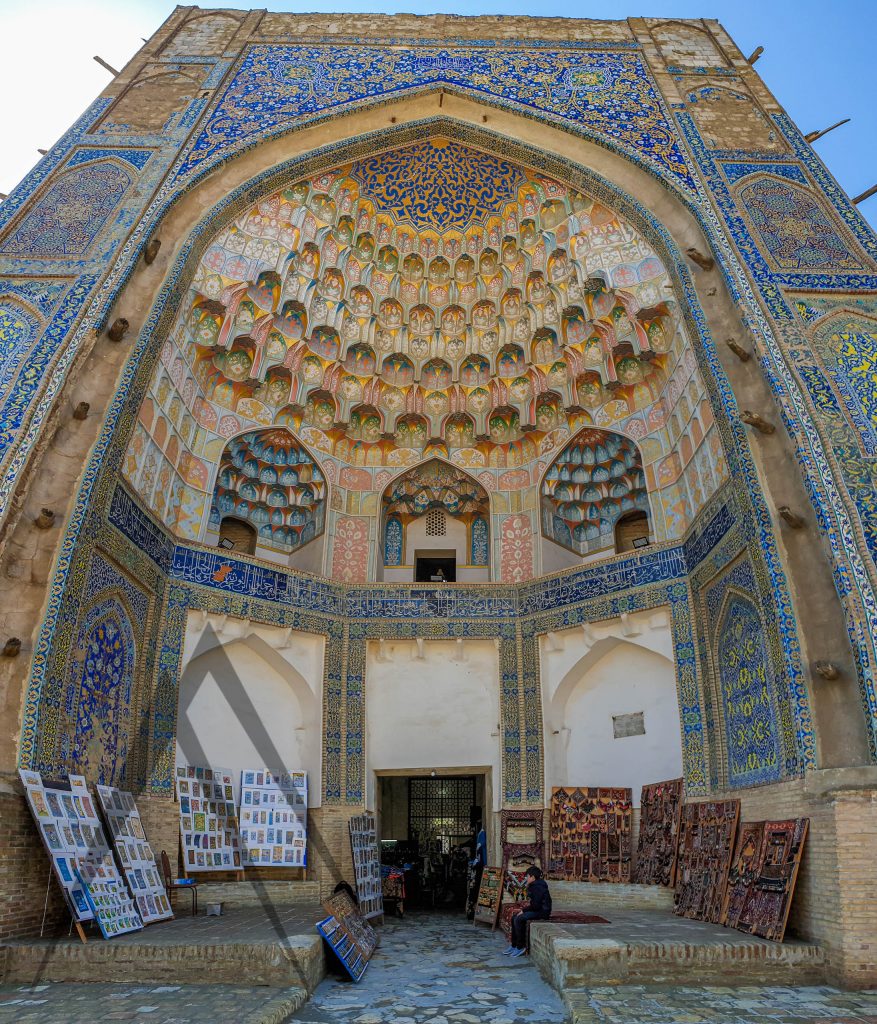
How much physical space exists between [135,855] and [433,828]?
5.93 meters

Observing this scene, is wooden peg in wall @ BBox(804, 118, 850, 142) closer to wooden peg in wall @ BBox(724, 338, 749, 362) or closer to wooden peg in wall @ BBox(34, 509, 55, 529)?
wooden peg in wall @ BBox(724, 338, 749, 362)

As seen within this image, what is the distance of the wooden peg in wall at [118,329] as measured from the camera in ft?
27.3

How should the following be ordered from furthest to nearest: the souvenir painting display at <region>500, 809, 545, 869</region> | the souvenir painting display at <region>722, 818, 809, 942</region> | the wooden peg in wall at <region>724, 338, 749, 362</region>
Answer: the souvenir painting display at <region>500, 809, 545, 869</region>
the wooden peg in wall at <region>724, 338, 749, 362</region>
the souvenir painting display at <region>722, 818, 809, 942</region>

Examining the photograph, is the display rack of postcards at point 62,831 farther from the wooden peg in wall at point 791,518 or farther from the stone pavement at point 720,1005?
the wooden peg in wall at point 791,518

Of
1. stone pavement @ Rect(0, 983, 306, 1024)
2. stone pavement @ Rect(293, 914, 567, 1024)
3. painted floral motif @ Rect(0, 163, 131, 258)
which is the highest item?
painted floral motif @ Rect(0, 163, 131, 258)

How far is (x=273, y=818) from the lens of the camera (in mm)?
9664

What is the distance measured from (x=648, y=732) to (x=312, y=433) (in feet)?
20.4

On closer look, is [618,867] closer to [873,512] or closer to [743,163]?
[873,512]

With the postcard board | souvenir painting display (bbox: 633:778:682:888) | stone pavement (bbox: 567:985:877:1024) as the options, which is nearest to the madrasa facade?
the postcard board

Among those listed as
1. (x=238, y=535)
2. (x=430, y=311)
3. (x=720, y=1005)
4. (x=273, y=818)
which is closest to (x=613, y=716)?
(x=273, y=818)

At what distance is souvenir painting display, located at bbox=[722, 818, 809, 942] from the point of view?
6043 millimetres

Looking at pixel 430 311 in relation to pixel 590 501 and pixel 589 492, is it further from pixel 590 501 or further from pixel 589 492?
pixel 590 501

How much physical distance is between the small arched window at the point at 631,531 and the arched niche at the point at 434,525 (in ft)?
6.47

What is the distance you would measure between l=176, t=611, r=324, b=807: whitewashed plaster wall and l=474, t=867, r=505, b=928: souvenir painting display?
2285 mm
